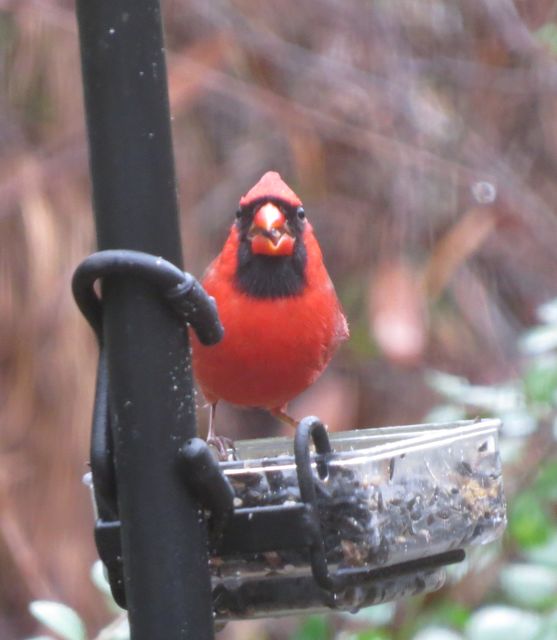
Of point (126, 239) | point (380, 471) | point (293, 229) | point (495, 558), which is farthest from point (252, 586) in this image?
point (495, 558)

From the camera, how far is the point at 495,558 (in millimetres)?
3588

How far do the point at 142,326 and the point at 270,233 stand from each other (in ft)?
2.71

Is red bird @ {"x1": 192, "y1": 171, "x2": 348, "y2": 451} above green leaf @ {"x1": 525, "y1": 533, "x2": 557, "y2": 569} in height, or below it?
above

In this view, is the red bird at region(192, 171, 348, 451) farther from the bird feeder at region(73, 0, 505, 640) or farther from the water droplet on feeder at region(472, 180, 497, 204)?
the water droplet on feeder at region(472, 180, 497, 204)

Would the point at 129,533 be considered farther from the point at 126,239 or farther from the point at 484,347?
the point at 484,347

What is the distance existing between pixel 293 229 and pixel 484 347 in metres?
2.25

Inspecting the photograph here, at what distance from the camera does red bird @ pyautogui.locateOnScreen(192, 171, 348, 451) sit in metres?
2.42

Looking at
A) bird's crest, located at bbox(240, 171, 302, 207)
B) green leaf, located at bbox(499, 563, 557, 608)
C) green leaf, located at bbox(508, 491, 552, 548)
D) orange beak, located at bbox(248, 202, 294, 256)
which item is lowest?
green leaf, located at bbox(499, 563, 557, 608)

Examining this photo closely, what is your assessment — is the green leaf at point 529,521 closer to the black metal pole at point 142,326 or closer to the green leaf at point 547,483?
the green leaf at point 547,483

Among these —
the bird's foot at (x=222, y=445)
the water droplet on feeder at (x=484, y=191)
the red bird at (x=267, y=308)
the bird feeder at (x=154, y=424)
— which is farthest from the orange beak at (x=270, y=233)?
the water droplet on feeder at (x=484, y=191)

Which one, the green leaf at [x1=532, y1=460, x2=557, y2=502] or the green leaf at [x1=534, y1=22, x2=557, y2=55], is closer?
the green leaf at [x1=532, y1=460, x2=557, y2=502]

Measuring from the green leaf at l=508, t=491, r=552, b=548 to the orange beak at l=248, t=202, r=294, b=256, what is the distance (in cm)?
70

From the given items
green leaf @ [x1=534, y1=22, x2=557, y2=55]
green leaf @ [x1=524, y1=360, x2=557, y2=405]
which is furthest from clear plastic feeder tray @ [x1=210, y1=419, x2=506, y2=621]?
green leaf @ [x1=534, y1=22, x2=557, y2=55]

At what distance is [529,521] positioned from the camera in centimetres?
Result: 267
